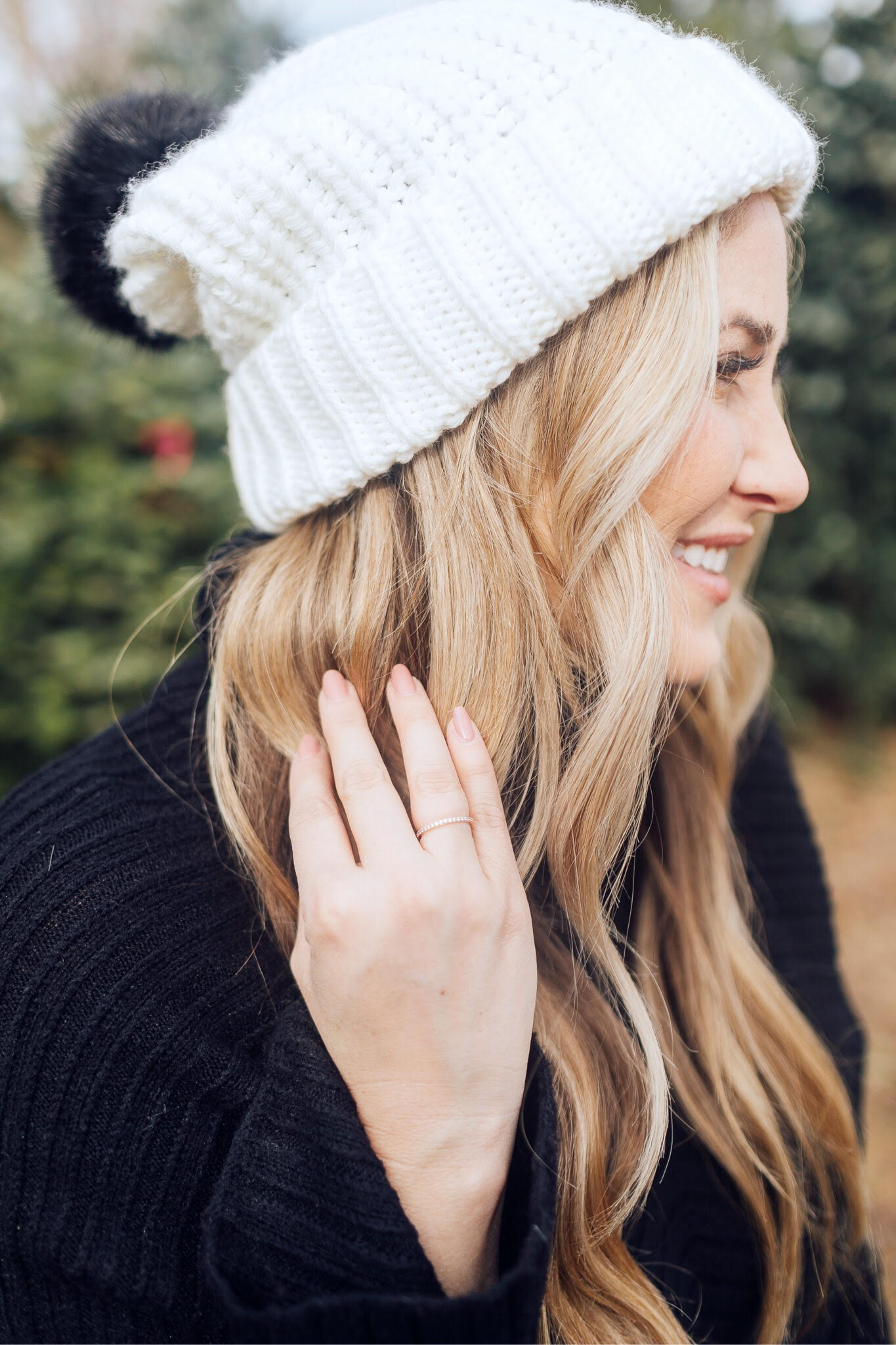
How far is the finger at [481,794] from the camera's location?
1200mm

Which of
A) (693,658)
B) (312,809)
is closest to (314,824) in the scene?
(312,809)

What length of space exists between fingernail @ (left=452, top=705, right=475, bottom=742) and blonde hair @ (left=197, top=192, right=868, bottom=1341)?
6cm

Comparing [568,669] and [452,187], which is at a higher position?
[452,187]

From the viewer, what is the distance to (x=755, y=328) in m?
1.37

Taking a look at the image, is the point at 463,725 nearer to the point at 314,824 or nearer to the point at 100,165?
the point at 314,824

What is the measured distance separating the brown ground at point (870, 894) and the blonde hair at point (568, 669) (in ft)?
4.70

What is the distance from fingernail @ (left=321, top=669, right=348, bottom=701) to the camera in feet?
4.42

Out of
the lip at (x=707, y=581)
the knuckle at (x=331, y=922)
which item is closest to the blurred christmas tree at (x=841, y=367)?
the lip at (x=707, y=581)

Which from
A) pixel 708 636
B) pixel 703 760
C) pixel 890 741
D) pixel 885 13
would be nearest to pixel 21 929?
pixel 708 636

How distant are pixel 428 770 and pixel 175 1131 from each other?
23.4 inches

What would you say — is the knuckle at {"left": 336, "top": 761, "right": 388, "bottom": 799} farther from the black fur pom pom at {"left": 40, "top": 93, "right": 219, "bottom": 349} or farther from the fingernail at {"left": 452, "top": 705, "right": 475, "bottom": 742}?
the black fur pom pom at {"left": 40, "top": 93, "right": 219, "bottom": 349}

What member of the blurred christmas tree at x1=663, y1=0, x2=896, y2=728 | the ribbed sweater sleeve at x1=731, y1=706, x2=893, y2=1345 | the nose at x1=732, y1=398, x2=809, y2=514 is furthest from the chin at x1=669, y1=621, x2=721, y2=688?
the blurred christmas tree at x1=663, y1=0, x2=896, y2=728

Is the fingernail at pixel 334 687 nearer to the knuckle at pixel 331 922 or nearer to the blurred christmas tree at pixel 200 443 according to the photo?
the knuckle at pixel 331 922

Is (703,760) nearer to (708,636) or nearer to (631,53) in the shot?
(708,636)
